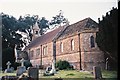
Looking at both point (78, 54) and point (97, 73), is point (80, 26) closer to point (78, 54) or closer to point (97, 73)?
point (78, 54)

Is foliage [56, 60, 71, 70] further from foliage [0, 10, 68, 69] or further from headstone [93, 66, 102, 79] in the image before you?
foliage [0, 10, 68, 69]

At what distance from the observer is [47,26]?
186 inches

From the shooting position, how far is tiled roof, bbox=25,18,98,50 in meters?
4.61

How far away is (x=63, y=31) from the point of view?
482 cm

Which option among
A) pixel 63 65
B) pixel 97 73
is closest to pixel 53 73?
pixel 63 65

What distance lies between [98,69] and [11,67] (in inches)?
56.2

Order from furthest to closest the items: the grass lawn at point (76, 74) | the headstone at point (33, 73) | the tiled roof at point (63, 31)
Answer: the tiled roof at point (63, 31) → the headstone at point (33, 73) → the grass lawn at point (76, 74)

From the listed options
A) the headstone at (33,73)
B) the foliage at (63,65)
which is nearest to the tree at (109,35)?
the foliage at (63,65)

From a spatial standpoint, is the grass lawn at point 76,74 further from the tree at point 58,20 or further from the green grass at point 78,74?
the tree at point 58,20

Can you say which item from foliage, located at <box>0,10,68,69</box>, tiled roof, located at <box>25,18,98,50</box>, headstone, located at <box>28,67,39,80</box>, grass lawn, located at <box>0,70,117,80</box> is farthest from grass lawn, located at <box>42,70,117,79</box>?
foliage, located at <box>0,10,68,69</box>

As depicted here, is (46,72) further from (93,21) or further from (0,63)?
(93,21)

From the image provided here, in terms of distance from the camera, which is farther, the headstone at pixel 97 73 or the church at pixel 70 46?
the church at pixel 70 46

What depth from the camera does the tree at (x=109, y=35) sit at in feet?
14.3

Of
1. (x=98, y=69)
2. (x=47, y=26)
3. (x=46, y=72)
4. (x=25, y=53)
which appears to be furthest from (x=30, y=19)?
(x=98, y=69)
